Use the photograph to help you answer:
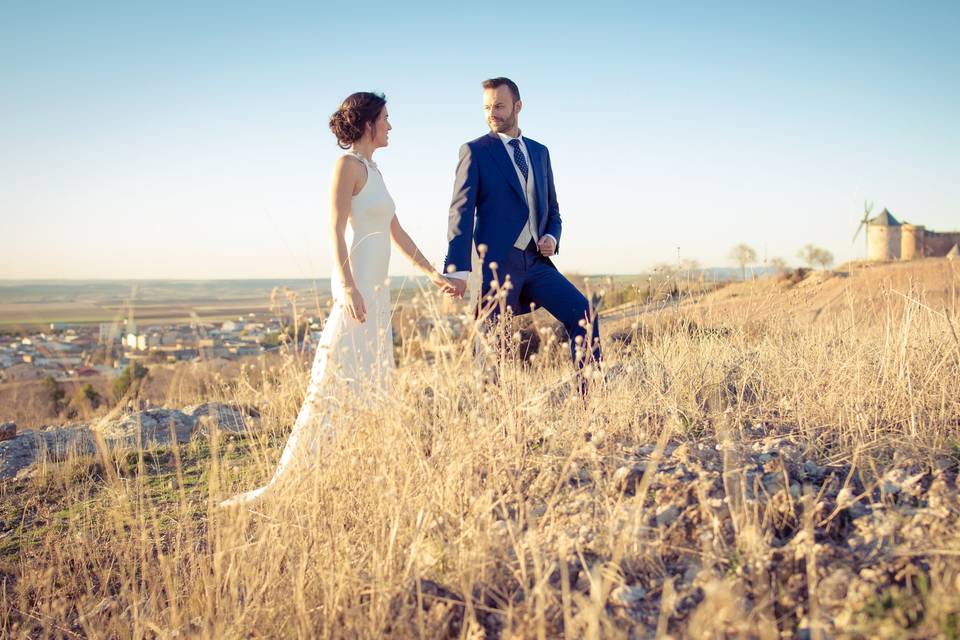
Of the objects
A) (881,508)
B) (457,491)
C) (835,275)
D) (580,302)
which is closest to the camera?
(881,508)

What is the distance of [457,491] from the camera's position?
2488 millimetres

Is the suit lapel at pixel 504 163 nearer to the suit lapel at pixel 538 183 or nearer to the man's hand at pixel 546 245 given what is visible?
the suit lapel at pixel 538 183

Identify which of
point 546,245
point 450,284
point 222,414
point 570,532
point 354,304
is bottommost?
point 222,414

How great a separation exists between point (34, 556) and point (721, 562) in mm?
3124

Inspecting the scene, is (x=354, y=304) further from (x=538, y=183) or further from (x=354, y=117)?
(x=538, y=183)

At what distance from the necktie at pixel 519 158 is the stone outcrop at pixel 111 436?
2536 millimetres

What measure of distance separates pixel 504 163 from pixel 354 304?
1355 mm

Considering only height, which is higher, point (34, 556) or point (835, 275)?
point (835, 275)

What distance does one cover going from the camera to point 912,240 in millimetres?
34781

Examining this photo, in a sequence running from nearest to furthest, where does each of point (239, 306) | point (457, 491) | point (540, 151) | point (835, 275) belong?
point (457, 491) < point (239, 306) < point (540, 151) < point (835, 275)

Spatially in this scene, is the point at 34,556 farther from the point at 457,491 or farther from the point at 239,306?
the point at 457,491

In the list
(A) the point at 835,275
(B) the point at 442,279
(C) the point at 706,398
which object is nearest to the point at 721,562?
(C) the point at 706,398

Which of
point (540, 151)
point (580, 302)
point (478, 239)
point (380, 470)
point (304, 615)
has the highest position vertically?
point (540, 151)

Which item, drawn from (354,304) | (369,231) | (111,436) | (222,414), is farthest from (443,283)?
(222,414)
